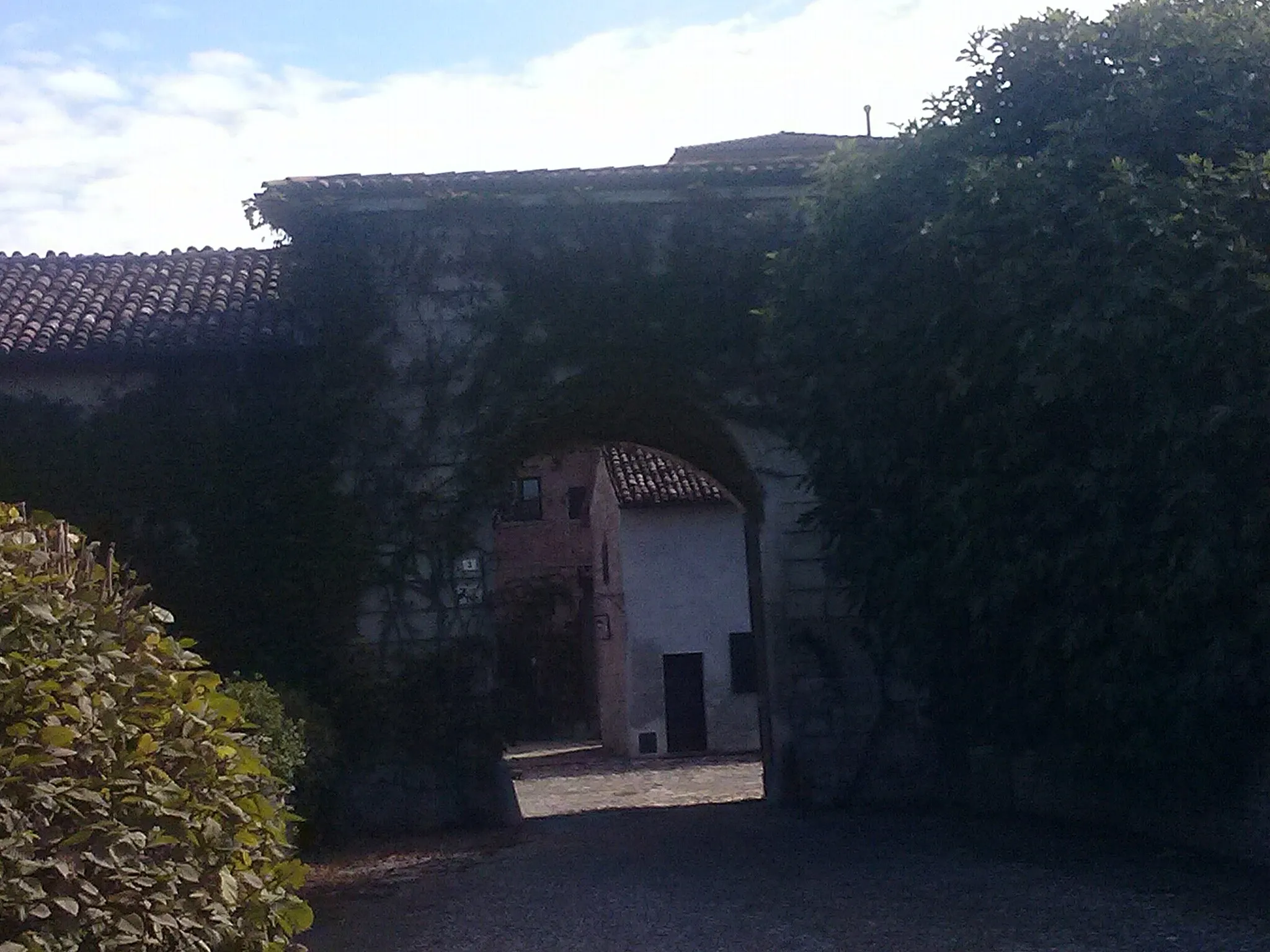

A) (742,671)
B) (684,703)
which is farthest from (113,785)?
(684,703)

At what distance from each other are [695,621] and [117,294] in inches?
622

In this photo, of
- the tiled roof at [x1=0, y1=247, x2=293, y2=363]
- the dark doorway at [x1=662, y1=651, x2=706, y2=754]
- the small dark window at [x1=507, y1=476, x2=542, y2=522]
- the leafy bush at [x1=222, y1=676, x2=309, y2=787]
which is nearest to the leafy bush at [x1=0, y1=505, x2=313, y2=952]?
the leafy bush at [x1=222, y1=676, x2=309, y2=787]

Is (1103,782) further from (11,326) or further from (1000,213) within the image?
(11,326)

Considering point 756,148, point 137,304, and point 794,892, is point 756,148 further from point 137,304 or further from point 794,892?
point 794,892

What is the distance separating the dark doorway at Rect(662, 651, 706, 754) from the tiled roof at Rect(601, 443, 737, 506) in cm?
311

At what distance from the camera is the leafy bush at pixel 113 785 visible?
3.68 m

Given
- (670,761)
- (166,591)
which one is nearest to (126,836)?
(166,591)

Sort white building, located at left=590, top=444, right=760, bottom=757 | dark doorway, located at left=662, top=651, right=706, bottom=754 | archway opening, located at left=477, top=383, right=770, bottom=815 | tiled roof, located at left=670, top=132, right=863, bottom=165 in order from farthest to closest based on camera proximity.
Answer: tiled roof, located at left=670, top=132, right=863, bottom=165
dark doorway, located at left=662, top=651, right=706, bottom=754
white building, located at left=590, top=444, right=760, bottom=757
archway opening, located at left=477, top=383, right=770, bottom=815

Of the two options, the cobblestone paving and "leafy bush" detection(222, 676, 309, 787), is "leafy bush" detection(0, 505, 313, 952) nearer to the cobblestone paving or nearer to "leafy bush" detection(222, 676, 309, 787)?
"leafy bush" detection(222, 676, 309, 787)

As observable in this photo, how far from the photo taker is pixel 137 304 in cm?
1583

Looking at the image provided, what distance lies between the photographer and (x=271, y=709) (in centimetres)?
1072

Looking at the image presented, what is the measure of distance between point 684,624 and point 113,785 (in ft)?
84.9

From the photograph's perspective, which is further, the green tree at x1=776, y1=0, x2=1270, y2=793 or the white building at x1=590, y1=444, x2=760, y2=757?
the white building at x1=590, y1=444, x2=760, y2=757

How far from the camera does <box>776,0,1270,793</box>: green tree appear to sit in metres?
8.52
